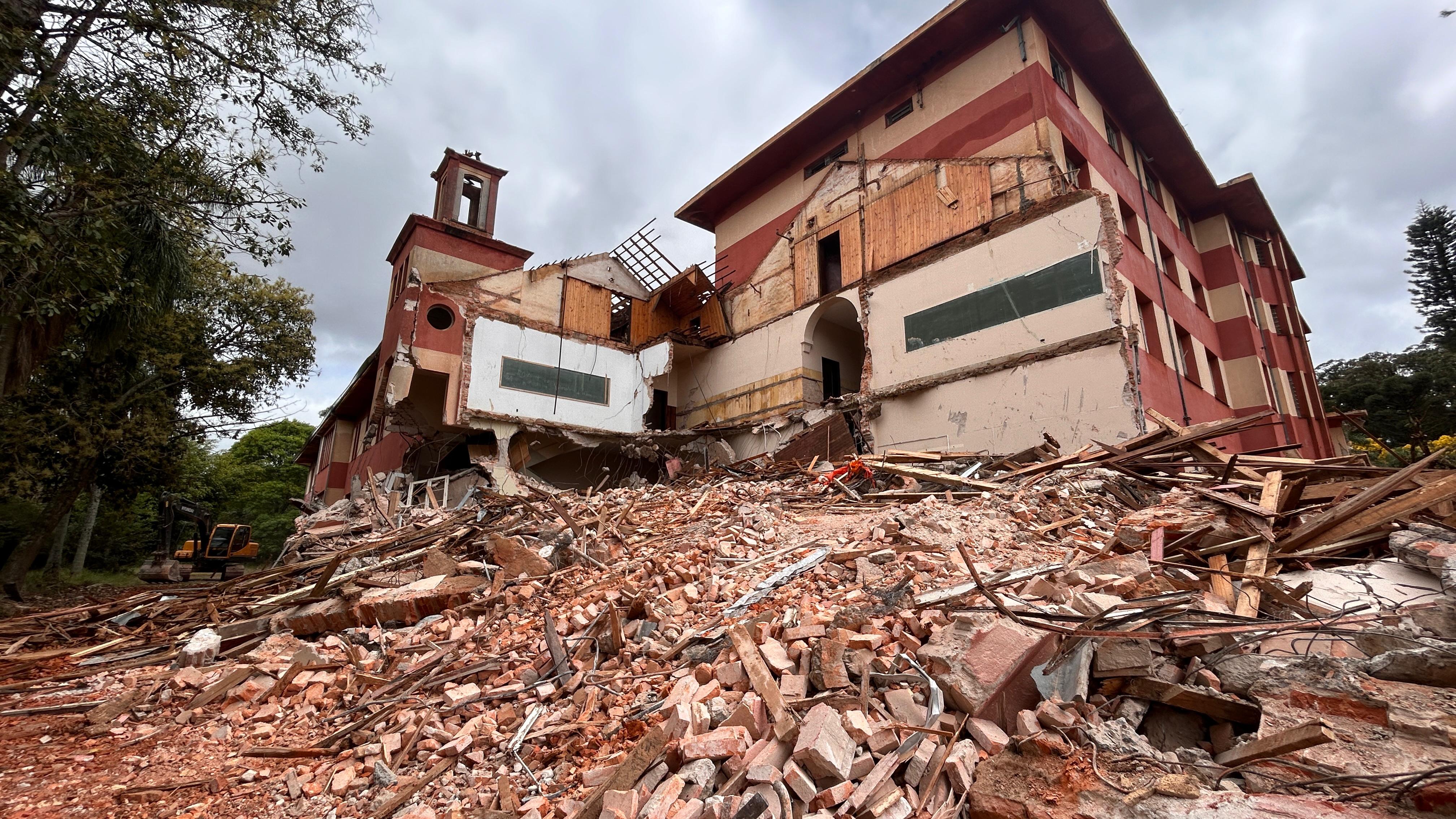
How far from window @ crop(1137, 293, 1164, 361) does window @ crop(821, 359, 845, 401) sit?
7.85 metres

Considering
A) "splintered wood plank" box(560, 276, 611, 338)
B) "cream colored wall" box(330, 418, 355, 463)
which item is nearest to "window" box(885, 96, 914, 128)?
"splintered wood plank" box(560, 276, 611, 338)

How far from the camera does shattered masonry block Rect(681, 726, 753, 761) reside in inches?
110

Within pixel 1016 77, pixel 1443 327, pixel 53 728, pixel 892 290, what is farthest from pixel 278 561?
pixel 1443 327

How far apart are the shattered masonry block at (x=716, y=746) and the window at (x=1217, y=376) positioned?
20.5m

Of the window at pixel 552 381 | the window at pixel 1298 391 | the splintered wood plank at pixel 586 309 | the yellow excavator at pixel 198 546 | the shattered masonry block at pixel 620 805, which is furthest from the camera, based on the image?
the window at pixel 1298 391

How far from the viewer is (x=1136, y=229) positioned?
15.5 meters

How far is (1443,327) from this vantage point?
3133cm

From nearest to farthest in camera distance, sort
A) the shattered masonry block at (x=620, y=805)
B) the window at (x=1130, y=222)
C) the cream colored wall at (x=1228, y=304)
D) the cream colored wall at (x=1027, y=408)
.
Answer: the shattered masonry block at (x=620, y=805), the cream colored wall at (x=1027, y=408), the window at (x=1130, y=222), the cream colored wall at (x=1228, y=304)

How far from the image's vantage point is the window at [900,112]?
54.2 ft

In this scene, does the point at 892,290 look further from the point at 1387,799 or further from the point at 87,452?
the point at 87,452

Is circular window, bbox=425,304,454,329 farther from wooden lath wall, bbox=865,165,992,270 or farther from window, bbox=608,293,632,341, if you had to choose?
wooden lath wall, bbox=865,165,992,270

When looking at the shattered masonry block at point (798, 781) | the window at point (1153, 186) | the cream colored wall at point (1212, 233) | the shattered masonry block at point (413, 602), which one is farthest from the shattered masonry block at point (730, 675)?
the cream colored wall at point (1212, 233)

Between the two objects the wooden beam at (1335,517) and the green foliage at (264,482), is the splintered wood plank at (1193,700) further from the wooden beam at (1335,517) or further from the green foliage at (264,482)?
the green foliage at (264,482)

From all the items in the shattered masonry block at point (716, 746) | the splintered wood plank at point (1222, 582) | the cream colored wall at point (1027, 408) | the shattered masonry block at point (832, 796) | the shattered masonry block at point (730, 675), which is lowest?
the shattered masonry block at point (832, 796)
